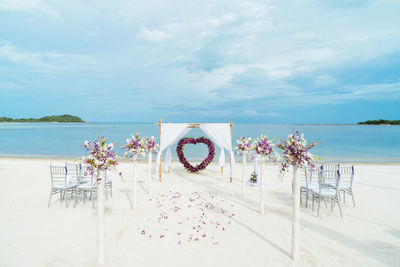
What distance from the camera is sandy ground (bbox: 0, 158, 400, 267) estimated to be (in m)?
4.04

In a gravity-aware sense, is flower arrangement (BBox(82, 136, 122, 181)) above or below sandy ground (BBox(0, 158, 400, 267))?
above

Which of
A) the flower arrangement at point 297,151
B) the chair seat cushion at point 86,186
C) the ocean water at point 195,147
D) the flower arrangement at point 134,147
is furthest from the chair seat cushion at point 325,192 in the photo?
the chair seat cushion at point 86,186

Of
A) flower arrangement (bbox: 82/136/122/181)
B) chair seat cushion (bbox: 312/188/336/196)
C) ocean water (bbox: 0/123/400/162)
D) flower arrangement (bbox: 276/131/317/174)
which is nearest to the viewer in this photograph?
flower arrangement (bbox: 82/136/122/181)

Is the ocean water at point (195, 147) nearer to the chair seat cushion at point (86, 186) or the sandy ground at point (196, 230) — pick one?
the sandy ground at point (196, 230)

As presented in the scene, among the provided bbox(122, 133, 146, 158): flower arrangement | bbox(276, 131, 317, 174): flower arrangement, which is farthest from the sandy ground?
bbox(276, 131, 317, 174): flower arrangement

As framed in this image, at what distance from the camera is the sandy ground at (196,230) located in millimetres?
4039

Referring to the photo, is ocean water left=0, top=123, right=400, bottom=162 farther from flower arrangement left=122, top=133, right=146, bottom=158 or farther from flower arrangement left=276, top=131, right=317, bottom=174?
flower arrangement left=122, top=133, right=146, bottom=158

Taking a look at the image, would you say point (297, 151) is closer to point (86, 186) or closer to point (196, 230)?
point (196, 230)

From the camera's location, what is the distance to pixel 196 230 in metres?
5.09

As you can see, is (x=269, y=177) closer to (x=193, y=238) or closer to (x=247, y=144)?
(x=247, y=144)

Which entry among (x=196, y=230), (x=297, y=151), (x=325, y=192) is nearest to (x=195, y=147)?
(x=325, y=192)

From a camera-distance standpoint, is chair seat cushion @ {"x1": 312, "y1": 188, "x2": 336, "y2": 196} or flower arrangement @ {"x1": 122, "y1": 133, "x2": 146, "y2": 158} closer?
chair seat cushion @ {"x1": 312, "y1": 188, "x2": 336, "y2": 196}

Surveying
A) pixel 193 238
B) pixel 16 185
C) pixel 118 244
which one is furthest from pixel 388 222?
pixel 16 185

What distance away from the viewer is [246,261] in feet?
13.0
